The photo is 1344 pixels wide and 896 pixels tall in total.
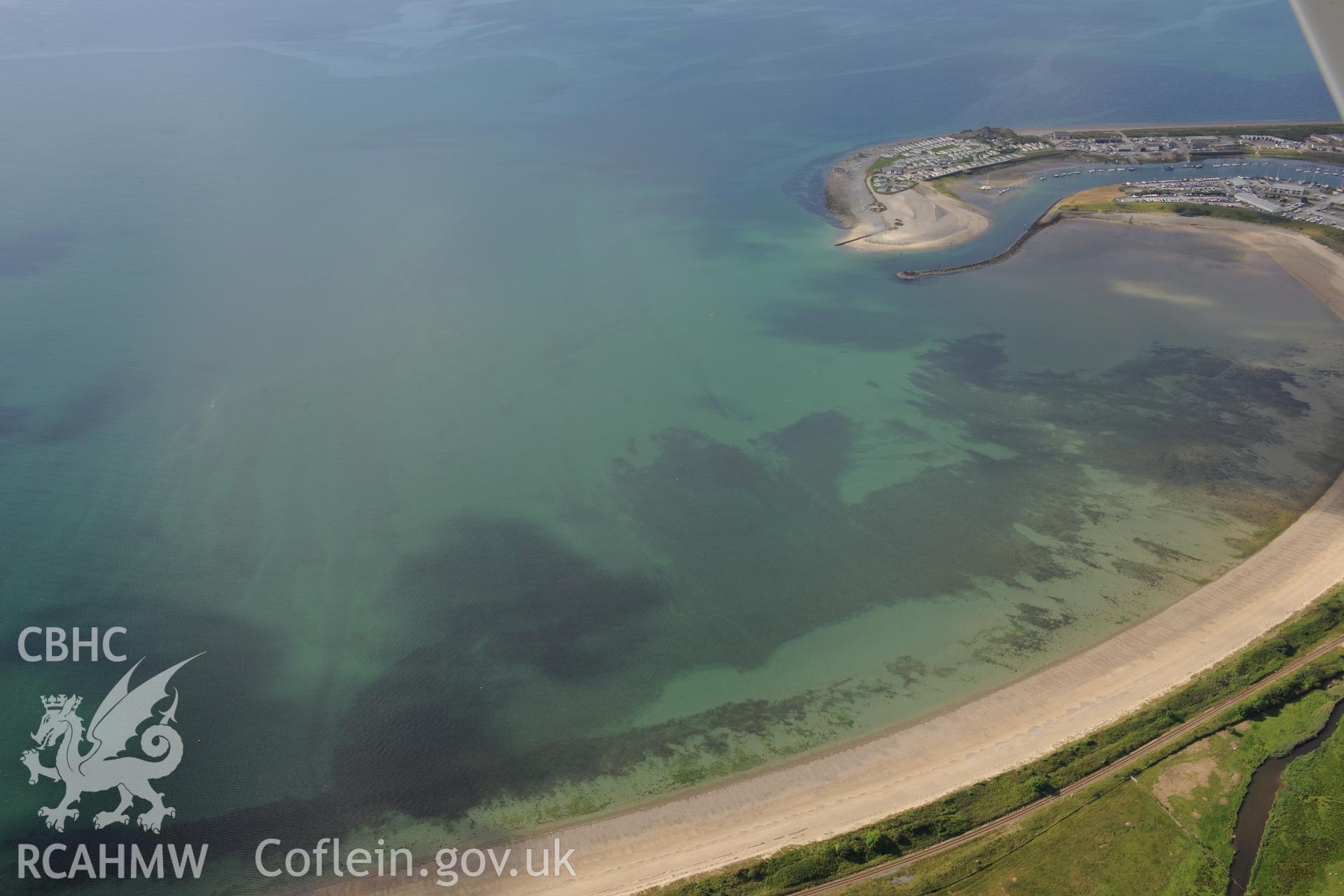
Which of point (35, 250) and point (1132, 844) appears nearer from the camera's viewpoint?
point (1132, 844)

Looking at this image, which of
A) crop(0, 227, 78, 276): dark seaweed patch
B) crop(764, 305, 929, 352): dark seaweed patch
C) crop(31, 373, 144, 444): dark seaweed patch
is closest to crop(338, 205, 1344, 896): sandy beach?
crop(764, 305, 929, 352): dark seaweed patch

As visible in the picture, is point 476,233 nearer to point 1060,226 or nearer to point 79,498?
point 79,498

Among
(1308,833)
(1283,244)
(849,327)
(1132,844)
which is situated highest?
(1283,244)

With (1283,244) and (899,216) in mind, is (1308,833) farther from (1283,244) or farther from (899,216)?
(899,216)

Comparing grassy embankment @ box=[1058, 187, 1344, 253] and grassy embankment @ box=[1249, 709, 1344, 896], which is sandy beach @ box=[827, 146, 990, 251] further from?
grassy embankment @ box=[1249, 709, 1344, 896]

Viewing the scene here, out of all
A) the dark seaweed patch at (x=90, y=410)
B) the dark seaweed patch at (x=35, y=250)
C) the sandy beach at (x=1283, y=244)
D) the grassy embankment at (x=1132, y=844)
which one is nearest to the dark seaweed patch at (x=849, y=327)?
the sandy beach at (x=1283, y=244)

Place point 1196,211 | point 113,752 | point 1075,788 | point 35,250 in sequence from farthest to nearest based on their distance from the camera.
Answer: point 1196,211
point 35,250
point 113,752
point 1075,788

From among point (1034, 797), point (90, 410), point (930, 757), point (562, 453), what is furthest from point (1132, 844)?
point (90, 410)
